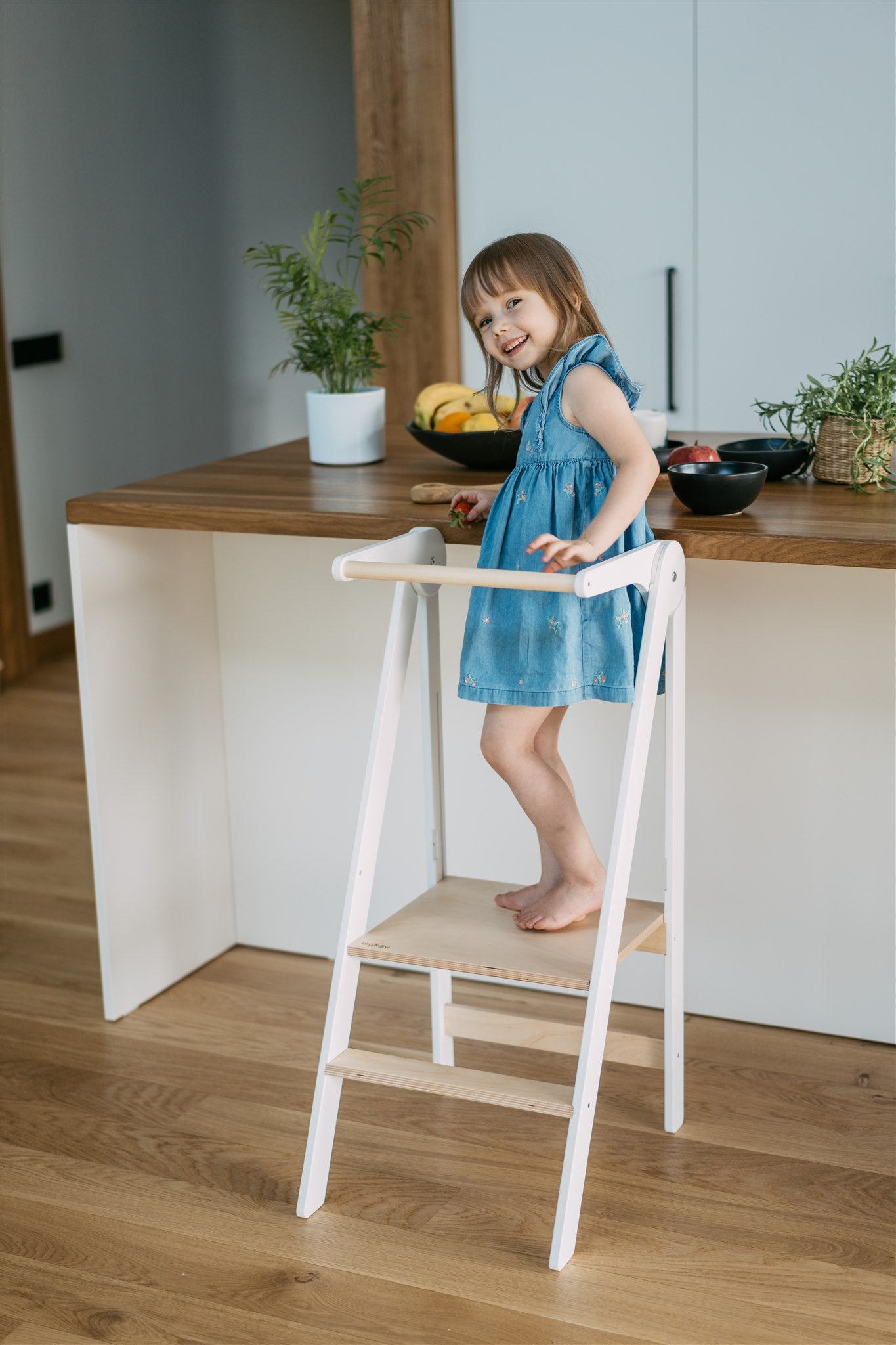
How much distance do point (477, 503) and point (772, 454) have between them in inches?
18.9

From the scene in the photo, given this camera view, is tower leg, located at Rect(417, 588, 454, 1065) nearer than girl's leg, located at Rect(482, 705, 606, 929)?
No

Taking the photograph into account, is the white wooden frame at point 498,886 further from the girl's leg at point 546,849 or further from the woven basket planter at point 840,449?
the woven basket planter at point 840,449

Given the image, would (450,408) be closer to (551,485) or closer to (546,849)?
(551,485)

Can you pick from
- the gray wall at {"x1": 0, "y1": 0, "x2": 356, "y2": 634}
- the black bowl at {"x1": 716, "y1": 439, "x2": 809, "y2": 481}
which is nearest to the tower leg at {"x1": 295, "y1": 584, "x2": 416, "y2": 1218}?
the black bowl at {"x1": 716, "y1": 439, "x2": 809, "y2": 481}

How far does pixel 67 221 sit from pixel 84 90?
42 centimetres

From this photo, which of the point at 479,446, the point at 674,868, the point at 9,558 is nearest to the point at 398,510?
the point at 479,446

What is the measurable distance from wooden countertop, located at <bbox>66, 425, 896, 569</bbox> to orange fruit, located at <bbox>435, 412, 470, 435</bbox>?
69mm

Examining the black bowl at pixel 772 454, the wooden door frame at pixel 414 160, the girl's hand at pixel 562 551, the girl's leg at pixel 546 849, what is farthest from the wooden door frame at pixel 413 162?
the girl's hand at pixel 562 551

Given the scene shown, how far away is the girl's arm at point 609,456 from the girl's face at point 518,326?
87 millimetres

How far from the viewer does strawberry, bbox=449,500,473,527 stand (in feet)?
6.48

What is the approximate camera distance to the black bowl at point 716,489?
1.91 metres

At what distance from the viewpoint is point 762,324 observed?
11.2ft

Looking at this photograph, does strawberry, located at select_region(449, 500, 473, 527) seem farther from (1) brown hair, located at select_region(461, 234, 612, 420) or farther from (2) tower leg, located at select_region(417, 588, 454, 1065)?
(1) brown hair, located at select_region(461, 234, 612, 420)

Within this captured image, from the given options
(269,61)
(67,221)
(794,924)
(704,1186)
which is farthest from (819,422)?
(269,61)
